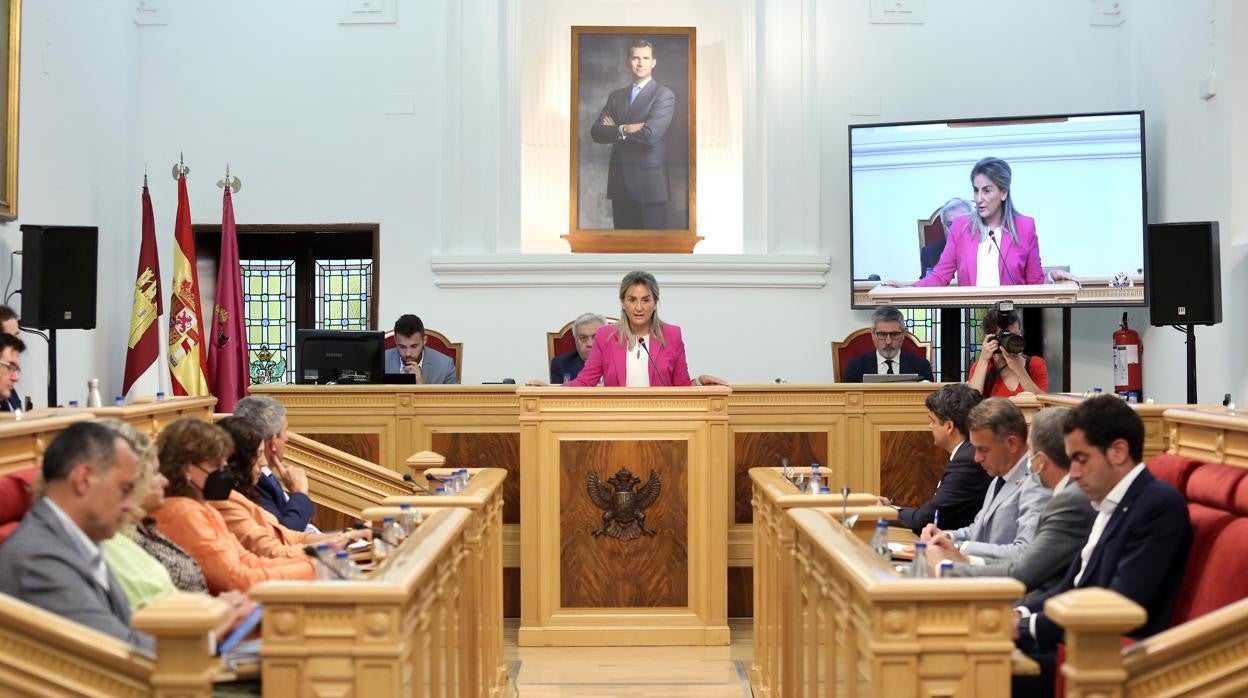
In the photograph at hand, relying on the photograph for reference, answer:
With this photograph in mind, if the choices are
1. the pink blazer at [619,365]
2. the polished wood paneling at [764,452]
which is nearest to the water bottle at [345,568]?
the pink blazer at [619,365]

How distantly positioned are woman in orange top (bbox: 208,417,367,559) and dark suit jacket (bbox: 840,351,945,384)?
13.8 ft

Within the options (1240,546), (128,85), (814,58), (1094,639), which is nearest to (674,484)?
(1240,546)

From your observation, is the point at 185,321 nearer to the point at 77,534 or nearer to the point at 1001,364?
the point at 1001,364

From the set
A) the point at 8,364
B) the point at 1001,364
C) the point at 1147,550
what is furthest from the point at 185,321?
the point at 1147,550

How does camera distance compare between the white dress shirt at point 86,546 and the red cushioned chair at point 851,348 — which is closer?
the white dress shirt at point 86,546

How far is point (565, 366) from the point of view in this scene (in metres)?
7.41

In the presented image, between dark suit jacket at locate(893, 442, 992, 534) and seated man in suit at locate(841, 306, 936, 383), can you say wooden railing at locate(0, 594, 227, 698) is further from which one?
seated man in suit at locate(841, 306, 936, 383)

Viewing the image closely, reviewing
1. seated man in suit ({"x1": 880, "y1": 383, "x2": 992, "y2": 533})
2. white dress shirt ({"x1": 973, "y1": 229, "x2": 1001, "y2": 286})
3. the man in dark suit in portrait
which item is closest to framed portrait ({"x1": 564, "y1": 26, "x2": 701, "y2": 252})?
the man in dark suit in portrait

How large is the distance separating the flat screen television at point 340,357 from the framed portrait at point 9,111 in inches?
79.0

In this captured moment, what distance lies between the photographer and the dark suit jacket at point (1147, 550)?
2.93 meters

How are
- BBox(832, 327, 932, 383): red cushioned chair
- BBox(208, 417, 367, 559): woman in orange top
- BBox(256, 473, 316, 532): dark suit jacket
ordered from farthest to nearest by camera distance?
1. BBox(832, 327, 932, 383): red cushioned chair
2. BBox(256, 473, 316, 532): dark suit jacket
3. BBox(208, 417, 367, 559): woman in orange top

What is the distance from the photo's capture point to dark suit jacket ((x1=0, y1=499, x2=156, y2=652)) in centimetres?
261

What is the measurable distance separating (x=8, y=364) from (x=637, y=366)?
261 cm

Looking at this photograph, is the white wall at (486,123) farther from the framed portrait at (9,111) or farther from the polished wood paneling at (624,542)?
the polished wood paneling at (624,542)
